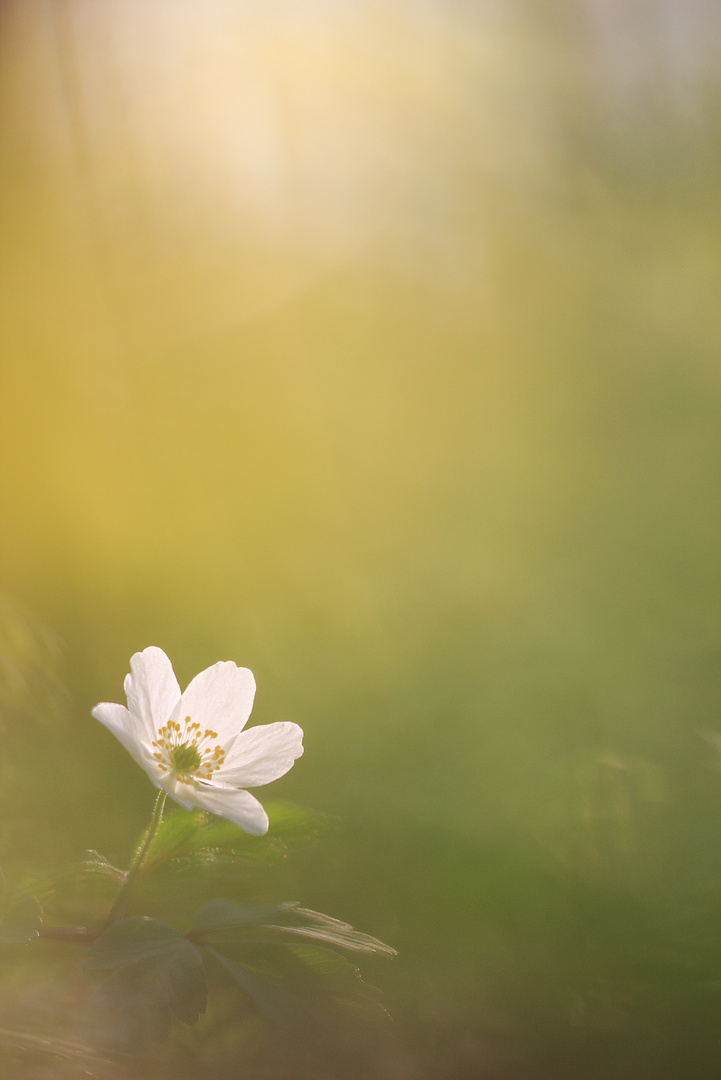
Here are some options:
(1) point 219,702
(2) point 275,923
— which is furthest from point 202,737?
(2) point 275,923

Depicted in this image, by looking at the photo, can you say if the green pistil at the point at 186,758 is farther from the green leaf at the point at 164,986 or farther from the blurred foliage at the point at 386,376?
the blurred foliage at the point at 386,376

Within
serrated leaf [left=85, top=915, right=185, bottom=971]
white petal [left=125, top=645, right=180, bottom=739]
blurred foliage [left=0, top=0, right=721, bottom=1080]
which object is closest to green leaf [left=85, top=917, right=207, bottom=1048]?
serrated leaf [left=85, top=915, right=185, bottom=971]

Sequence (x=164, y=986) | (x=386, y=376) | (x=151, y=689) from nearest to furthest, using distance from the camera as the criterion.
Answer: (x=164, y=986) < (x=151, y=689) < (x=386, y=376)

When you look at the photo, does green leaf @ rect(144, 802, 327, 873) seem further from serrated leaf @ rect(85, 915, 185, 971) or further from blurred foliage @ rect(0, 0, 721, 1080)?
blurred foliage @ rect(0, 0, 721, 1080)

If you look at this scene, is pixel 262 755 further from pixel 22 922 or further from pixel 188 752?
pixel 22 922

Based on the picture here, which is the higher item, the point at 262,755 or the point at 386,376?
the point at 386,376

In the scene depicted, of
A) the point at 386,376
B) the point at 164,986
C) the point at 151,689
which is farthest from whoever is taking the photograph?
the point at 386,376
